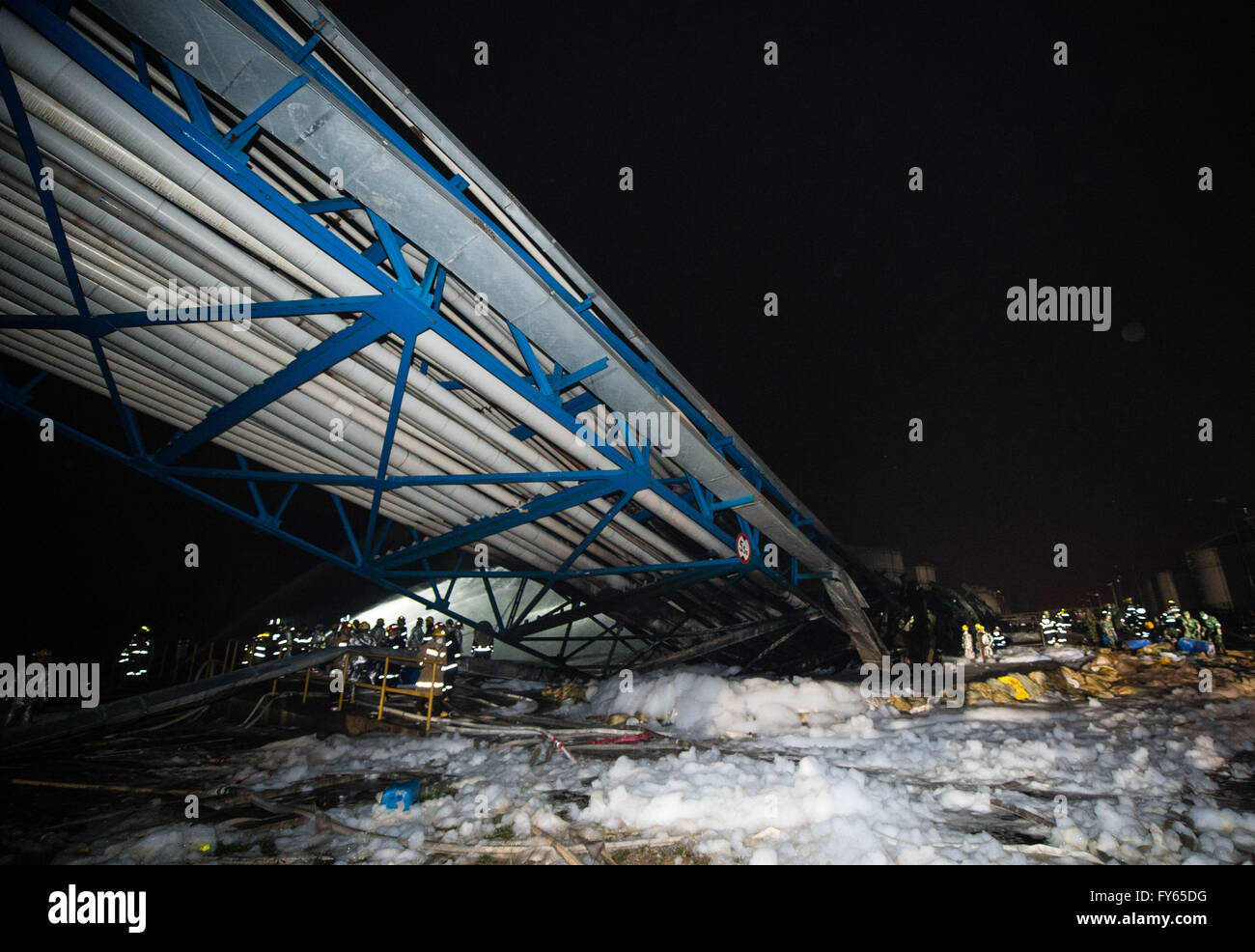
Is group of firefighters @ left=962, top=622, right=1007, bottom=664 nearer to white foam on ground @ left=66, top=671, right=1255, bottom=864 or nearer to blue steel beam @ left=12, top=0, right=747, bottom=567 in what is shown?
white foam on ground @ left=66, top=671, right=1255, bottom=864

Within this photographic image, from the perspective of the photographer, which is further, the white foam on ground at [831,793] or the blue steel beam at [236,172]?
the white foam on ground at [831,793]

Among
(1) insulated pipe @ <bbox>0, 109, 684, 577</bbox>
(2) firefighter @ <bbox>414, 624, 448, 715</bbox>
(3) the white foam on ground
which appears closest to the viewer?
(3) the white foam on ground

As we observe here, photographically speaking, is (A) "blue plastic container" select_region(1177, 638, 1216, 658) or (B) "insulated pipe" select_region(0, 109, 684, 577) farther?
(A) "blue plastic container" select_region(1177, 638, 1216, 658)

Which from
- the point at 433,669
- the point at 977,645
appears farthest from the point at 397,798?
the point at 977,645

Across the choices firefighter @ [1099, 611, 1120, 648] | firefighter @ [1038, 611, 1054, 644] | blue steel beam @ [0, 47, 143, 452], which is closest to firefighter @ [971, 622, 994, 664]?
firefighter @ [1038, 611, 1054, 644]

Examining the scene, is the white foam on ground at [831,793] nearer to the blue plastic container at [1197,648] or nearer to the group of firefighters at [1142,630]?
the blue plastic container at [1197,648]

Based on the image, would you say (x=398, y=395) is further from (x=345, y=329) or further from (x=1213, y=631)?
(x=1213, y=631)

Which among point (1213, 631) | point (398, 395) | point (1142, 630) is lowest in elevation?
point (1142, 630)

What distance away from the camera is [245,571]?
12695 millimetres

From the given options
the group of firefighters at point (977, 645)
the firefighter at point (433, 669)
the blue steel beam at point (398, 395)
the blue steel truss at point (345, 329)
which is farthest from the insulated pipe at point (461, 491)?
the group of firefighters at point (977, 645)

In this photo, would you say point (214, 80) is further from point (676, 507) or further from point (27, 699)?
point (27, 699)

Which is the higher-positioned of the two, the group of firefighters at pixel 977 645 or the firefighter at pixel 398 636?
the firefighter at pixel 398 636

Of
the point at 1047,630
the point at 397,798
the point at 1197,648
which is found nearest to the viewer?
the point at 397,798
